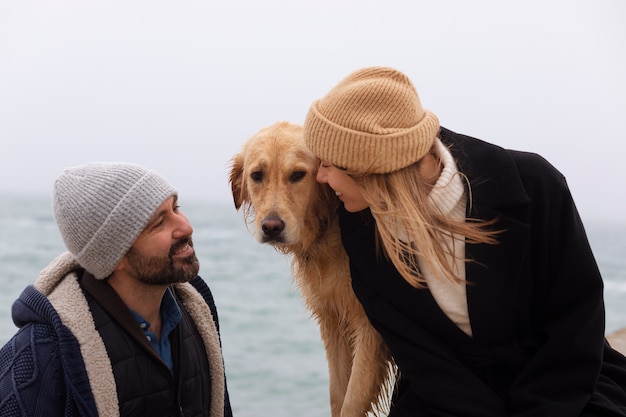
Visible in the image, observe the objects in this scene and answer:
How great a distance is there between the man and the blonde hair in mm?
839

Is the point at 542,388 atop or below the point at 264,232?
below

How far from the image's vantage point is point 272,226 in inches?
119

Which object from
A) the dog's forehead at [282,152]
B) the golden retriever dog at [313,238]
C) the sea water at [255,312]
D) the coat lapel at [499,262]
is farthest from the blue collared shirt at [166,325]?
the coat lapel at [499,262]

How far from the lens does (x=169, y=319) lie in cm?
293

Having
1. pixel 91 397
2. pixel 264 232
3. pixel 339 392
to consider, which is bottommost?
pixel 339 392

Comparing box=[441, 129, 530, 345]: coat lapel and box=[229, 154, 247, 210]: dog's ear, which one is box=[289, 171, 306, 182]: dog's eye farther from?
box=[441, 129, 530, 345]: coat lapel

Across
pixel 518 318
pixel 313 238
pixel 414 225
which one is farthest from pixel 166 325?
pixel 518 318

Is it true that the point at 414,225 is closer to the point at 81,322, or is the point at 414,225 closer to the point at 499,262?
the point at 499,262

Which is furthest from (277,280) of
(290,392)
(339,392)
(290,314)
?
(339,392)

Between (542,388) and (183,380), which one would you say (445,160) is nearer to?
(542,388)

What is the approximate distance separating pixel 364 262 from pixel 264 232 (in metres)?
0.52

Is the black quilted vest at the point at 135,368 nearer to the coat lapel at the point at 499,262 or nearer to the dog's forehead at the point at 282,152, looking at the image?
the dog's forehead at the point at 282,152

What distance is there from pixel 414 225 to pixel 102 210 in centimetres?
123

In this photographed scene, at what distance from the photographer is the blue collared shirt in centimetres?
281
